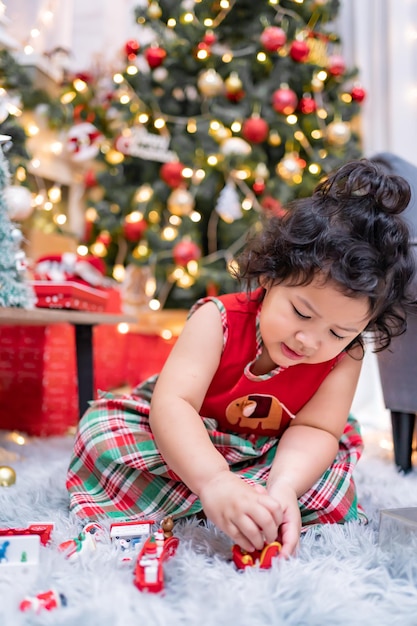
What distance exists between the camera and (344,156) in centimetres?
215

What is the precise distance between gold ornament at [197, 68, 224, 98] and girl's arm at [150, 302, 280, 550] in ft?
4.67

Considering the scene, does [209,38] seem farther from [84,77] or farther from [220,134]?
[84,77]

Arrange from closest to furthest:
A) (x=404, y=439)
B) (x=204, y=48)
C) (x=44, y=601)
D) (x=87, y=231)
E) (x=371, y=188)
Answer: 1. (x=44, y=601)
2. (x=371, y=188)
3. (x=404, y=439)
4. (x=204, y=48)
5. (x=87, y=231)

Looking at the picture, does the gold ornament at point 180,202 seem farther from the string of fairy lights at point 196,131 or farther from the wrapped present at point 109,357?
the wrapped present at point 109,357

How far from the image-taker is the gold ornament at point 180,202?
202cm

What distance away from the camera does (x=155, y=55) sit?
208 centimetres

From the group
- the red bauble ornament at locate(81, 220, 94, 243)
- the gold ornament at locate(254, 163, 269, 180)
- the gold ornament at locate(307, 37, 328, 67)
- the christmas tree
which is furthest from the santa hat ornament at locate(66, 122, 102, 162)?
the gold ornament at locate(307, 37, 328, 67)

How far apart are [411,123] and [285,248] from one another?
1.82 meters

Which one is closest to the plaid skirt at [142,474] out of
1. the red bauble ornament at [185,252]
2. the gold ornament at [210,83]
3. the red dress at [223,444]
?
the red dress at [223,444]

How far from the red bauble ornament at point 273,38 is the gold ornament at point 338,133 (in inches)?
13.0

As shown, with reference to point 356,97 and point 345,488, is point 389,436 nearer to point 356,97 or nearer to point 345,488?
point 345,488

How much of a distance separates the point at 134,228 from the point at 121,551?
5.18 feet

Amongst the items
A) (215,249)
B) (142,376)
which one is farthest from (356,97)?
(142,376)

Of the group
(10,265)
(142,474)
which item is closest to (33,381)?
(10,265)
